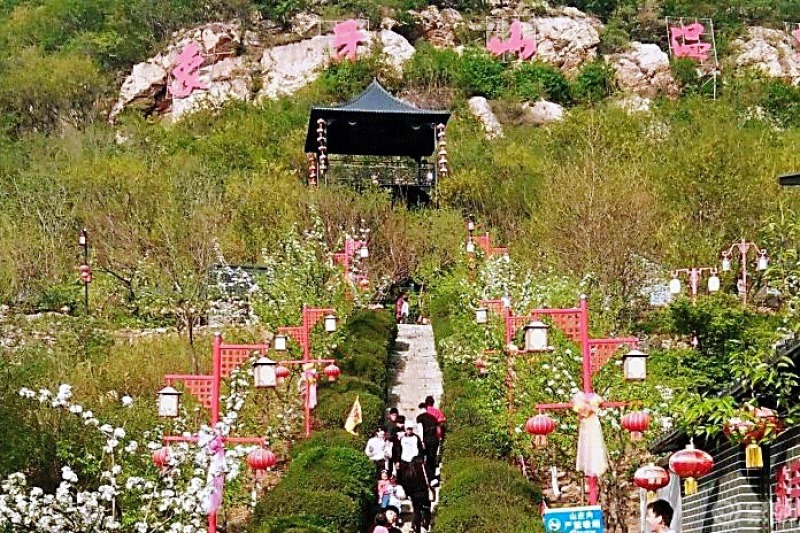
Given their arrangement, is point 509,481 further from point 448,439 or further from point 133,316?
point 133,316

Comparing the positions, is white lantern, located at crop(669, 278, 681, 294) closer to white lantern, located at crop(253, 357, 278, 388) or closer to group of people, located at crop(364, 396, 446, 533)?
group of people, located at crop(364, 396, 446, 533)

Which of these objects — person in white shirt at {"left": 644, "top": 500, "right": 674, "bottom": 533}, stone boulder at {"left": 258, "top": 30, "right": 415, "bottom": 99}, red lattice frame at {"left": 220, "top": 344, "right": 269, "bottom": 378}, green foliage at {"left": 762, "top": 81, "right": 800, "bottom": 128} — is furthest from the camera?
Result: stone boulder at {"left": 258, "top": 30, "right": 415, "bottom": 99}

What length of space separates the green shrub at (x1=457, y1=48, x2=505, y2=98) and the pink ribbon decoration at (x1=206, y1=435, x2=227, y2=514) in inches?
1720

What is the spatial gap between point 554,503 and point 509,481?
241 cm

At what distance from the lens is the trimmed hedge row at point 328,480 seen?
37.4 ft

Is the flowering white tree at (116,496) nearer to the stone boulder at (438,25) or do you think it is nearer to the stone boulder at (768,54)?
the stone boulder at (768,54)

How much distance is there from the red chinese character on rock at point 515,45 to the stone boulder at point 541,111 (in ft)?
16.1

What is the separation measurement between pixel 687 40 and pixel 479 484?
49.4 m

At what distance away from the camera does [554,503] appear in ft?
48.5

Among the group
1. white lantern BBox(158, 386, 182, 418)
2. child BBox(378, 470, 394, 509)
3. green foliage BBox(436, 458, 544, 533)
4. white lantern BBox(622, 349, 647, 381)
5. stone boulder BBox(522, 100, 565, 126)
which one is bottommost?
stone boulder BBox(522, 100, 565, 126)

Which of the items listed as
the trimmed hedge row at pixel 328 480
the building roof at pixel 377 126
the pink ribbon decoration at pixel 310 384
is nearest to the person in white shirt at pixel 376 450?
the trimmed hedge row at pixel 328 480

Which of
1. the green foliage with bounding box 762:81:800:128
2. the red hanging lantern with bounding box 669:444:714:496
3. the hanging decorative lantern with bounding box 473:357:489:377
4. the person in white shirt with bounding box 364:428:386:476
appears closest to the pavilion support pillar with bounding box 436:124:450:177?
the hanging decorative lantern with bounding box 473:357:489:377

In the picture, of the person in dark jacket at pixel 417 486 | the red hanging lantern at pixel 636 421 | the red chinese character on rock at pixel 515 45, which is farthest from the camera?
the red chinese character on rock at pixel 515 45

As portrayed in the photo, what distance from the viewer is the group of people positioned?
12711mm
